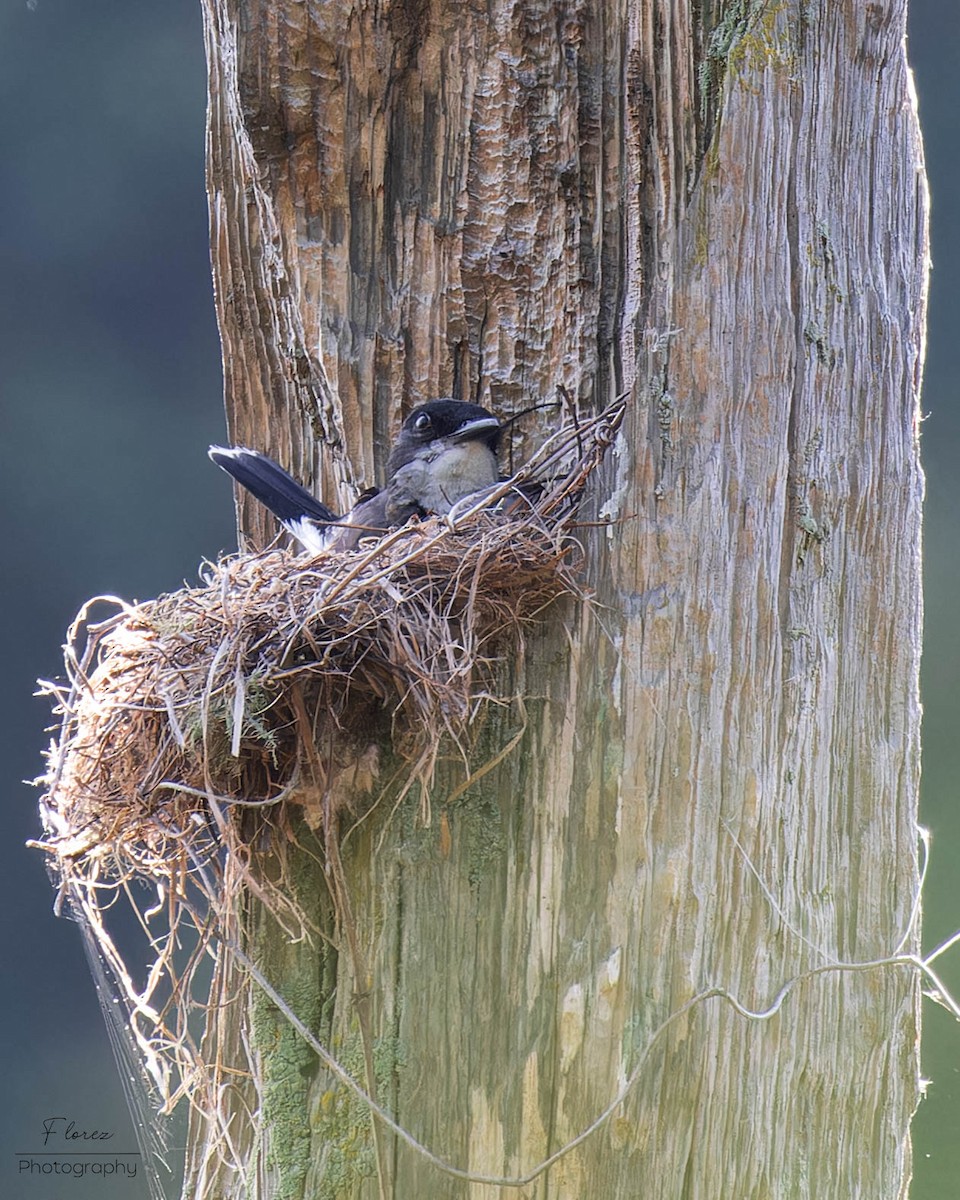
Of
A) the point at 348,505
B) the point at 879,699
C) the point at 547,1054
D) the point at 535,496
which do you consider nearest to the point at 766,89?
the point at 535,496

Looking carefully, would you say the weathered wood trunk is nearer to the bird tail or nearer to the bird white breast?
the bird white breast

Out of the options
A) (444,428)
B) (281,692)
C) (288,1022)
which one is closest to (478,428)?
(444,428)

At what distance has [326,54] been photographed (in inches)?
113

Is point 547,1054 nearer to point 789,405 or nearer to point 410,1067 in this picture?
point 410,1067

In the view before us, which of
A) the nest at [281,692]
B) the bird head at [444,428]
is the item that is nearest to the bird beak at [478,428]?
the bird head at [444,428]

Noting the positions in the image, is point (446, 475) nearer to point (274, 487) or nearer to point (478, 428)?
point (478, 428)

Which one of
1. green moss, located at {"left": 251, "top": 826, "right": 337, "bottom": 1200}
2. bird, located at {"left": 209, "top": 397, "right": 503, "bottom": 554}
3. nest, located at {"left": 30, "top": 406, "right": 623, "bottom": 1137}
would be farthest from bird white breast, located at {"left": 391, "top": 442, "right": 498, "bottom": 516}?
green moss, located at {"left": 251, "top": 826, "right": 337, "bottom": 1200}

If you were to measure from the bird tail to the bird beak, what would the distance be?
17.6 inches

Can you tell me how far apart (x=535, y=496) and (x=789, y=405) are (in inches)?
20.5

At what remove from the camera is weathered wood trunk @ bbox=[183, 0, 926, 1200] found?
7.27 ft

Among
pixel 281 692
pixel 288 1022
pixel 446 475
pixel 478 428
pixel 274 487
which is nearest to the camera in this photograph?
pixel 281 692

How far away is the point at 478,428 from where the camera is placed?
9.29ft

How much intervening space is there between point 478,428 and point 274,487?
0.59m

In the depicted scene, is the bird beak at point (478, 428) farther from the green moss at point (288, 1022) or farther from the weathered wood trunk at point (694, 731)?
the green moss at point (288, 1022)
